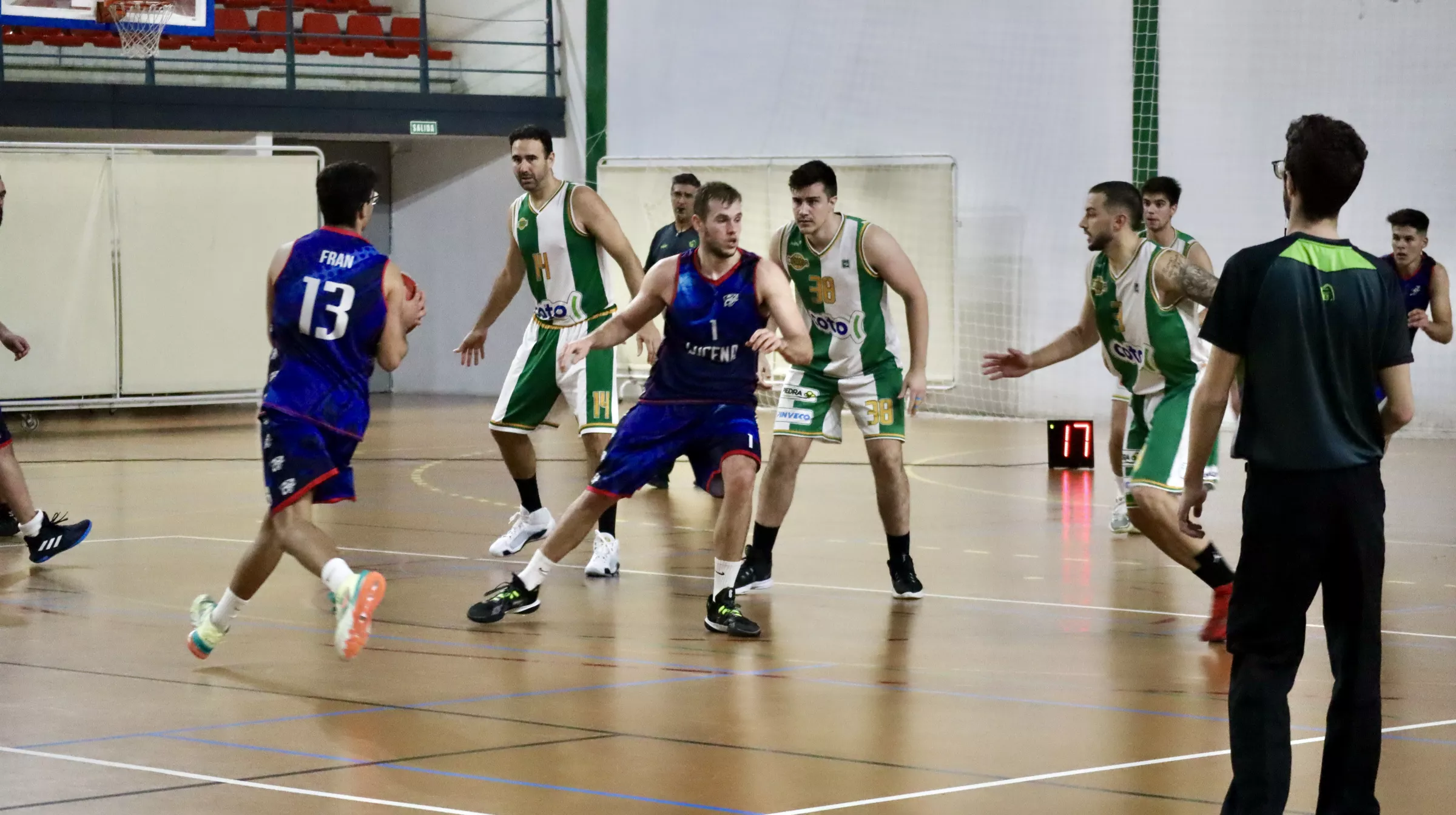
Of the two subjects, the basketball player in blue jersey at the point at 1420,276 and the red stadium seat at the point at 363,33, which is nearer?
the basketball player in blue jersey at the point at 1420,276

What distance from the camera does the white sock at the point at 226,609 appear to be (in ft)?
19.3

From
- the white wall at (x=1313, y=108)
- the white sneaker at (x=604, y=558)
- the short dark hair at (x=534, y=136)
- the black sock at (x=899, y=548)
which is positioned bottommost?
the white sneaker at (x=604, y=558)

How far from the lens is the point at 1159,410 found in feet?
23.7

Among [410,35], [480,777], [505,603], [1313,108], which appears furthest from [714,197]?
[410,35]

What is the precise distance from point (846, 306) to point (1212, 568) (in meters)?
1.97

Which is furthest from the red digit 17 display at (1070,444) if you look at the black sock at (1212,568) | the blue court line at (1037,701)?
the blue court line at (1037,701)

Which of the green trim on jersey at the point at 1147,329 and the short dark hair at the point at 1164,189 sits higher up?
the short dark hair at the point at 1164,189

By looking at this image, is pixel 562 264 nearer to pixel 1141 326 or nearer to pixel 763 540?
pixel 763 540

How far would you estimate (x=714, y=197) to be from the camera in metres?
6.59

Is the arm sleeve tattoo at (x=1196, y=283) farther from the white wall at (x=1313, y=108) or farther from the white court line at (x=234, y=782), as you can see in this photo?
the white wall at (x=1313, y=108)

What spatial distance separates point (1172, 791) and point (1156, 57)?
45.8 feet

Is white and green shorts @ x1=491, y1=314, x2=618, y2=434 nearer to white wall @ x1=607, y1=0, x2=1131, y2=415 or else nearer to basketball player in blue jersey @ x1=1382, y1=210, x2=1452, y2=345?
basketball player in blue jersey @ x1=1382, y1=210, x2=1452, y2=345

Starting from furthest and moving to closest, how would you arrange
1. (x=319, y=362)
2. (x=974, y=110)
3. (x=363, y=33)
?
(x=363, y=33) < (x=974, y=110) < (x=319, y=362)

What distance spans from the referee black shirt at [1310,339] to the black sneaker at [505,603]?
361cm
